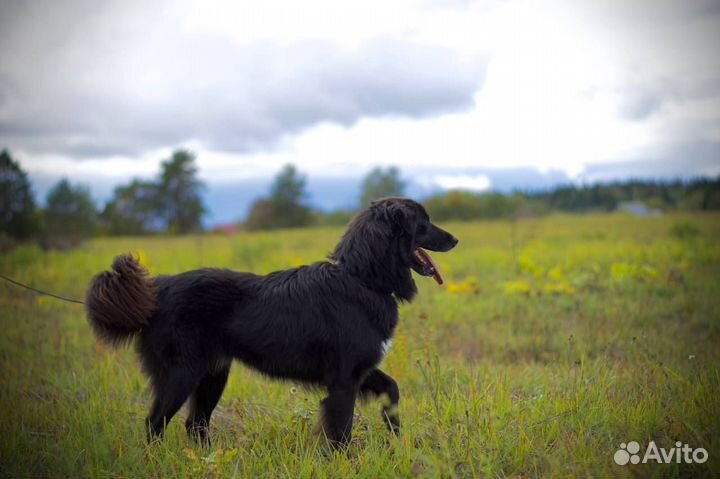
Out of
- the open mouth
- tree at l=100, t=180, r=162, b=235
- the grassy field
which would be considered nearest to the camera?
the grassy field

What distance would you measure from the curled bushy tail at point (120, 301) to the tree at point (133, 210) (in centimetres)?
5151

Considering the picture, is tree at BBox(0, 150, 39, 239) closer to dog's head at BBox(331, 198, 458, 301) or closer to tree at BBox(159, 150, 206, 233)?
dog's head at BBox(331, 198, 458, 301)

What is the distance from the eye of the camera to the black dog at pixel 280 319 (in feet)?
13.0

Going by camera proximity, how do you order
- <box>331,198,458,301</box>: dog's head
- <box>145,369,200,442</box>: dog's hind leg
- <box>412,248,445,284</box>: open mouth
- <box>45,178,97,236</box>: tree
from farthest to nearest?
<box>45,178,97,236</box>: tree → <box>412,248,445,284</box>: open mouth → <box>331,198,458,301</box>: dog's head → <box>145,369,200,442</box>: dog's hind leg

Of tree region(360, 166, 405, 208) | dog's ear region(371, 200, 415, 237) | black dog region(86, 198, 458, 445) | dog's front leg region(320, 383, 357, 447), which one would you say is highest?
tree region(360, 166, 405, 208)

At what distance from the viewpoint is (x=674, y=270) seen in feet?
36.5

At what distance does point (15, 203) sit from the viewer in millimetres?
20891

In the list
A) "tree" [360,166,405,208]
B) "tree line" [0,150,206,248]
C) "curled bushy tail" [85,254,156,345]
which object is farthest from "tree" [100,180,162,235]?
"curled bushy tail" [85,254,156,345]

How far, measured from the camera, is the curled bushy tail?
4.00 meters

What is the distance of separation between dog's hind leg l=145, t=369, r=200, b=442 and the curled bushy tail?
1.61ft

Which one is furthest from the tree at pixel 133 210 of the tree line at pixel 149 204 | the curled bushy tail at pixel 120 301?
the curled bushy tail at pixel 120 301

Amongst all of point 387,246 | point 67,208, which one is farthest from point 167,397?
point 67,208

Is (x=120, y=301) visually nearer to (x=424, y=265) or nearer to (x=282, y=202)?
(x=424, y=265)

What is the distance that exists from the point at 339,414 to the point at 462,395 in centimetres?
122
